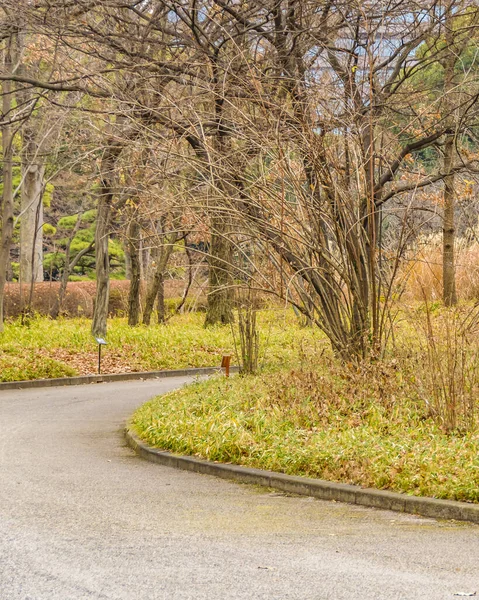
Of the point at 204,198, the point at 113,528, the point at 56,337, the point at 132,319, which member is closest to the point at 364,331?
the point at 204,198

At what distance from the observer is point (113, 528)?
295 inches

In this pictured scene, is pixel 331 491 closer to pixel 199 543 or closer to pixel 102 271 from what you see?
pixel 199 543

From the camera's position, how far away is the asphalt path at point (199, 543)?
5.68 meters

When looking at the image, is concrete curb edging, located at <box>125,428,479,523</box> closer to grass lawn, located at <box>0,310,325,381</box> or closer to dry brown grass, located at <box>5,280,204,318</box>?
grass lawn, located at <box>0,310,325,381</box>

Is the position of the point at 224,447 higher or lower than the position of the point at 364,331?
lower

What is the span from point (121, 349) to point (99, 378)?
8.51ft

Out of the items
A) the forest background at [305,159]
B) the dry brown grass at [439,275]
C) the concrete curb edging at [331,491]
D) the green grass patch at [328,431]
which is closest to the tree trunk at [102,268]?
the forest background at [305,159]

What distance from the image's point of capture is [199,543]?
6.90m

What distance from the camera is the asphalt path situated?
5.68 m

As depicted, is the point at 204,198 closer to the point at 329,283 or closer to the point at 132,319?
the point at 329,283

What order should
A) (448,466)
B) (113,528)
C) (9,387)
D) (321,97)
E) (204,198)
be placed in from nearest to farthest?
(113,528), (448,466), (204,198), (321,97), (9,387)

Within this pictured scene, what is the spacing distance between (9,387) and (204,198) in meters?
8.90

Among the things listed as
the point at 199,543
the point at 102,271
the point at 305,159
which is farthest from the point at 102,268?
the point at 199,543

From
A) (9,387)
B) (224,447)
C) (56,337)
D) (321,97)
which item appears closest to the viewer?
(224,447)
